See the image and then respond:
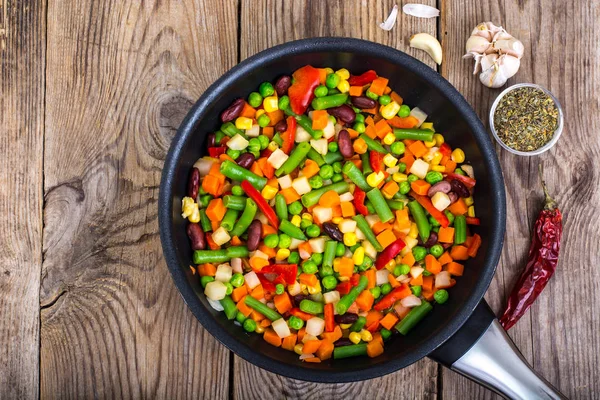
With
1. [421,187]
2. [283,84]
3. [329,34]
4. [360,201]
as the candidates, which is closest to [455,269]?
[421,187]

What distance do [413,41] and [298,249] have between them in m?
1.07

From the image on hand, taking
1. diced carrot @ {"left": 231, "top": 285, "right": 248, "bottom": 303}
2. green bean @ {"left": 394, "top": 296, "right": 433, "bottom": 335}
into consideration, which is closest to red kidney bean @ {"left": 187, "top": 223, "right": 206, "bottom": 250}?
diced carrot @ {"left": 231, "top": 285, "right": 248, "bottom": 303}

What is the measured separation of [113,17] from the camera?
9.45 feet

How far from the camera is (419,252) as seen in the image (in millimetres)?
2566

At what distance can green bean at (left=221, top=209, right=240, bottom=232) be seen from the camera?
8.25 ft

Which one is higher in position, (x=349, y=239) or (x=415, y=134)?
(x=415, y=134)

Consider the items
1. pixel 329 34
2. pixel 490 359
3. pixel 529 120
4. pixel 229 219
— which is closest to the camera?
pixel 490 359

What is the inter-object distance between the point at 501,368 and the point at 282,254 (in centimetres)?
95

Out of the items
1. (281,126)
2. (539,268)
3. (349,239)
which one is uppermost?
(281,126)

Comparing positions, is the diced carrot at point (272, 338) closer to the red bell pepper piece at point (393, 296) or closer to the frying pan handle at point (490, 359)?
the red bell pepper piece at point (393, 296)

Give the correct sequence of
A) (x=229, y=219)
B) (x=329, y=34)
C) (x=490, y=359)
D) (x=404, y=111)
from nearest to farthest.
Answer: (x=490, y=359)
(x=229, y=219)
(x=404, y=111)
(x=329, y=34)

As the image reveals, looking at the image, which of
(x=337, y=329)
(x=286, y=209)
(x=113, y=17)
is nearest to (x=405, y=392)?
(x=337, y=329)

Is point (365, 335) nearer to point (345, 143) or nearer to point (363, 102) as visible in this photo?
point (345, 143)

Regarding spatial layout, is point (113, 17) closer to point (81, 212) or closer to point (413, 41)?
point (81, 212)
